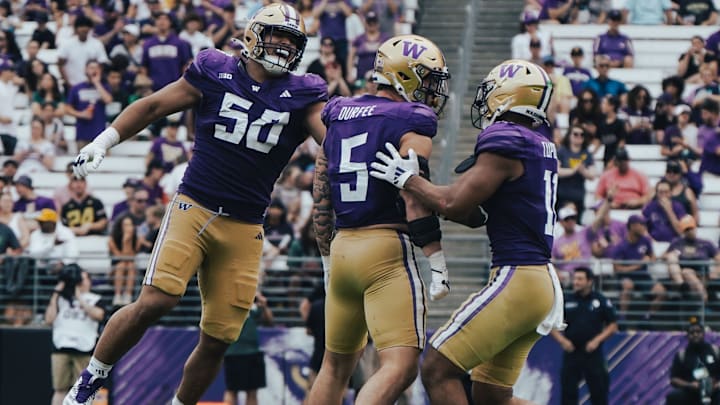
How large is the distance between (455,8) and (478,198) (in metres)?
11.9

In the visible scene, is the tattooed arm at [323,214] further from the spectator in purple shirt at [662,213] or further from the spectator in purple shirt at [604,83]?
the spectator in purple shirt at [604,83]

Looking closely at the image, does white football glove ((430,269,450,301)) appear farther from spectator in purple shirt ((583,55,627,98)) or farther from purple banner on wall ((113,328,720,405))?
spectator in purple shirt ((583,55,627,98))

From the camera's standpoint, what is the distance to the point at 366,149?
785 centimetres

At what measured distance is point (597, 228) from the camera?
14984mm

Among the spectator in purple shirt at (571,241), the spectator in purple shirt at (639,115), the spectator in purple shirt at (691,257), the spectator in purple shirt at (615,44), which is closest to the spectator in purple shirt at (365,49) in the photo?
the spectator in purple shirt at (615,44)

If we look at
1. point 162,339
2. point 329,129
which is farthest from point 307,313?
point 329,129

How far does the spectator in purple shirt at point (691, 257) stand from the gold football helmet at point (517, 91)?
642 cm

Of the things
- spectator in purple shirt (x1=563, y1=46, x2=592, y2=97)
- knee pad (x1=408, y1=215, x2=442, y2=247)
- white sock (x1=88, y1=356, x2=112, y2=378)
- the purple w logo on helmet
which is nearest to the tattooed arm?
knee pad (x1=408, y1=215, x2=442, y2=247)

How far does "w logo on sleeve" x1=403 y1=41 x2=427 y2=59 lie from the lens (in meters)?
8.02

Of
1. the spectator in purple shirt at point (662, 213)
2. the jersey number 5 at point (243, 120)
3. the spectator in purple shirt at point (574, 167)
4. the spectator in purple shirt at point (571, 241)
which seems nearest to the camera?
the jersey number 5 at point (243, 120)

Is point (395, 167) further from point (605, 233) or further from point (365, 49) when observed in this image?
point (365, 49)

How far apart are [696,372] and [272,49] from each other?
674 centimetres

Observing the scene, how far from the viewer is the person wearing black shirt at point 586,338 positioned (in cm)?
1386

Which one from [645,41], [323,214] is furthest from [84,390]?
[645,41]
